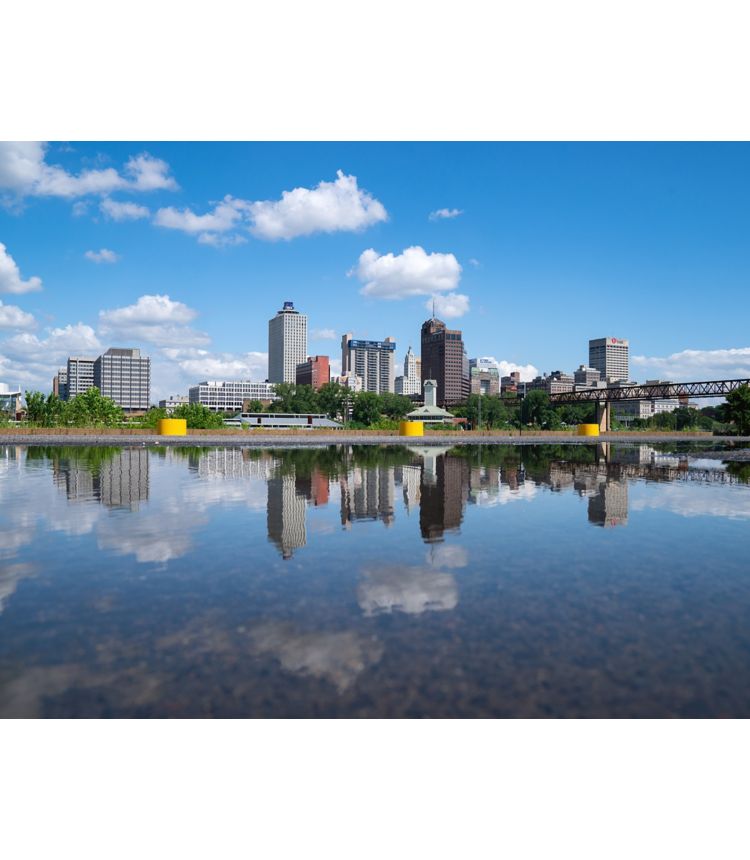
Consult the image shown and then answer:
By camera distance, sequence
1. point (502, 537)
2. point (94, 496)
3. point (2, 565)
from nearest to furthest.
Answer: point (2, 565) → point (502, 537) → point (94, 496)

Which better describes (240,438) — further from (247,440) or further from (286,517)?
(286,517)

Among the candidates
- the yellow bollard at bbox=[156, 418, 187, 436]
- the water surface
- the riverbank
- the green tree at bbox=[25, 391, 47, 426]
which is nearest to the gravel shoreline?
the riverbank

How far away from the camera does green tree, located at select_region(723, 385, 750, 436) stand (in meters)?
90.9

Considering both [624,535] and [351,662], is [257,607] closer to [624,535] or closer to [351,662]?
[351,662]

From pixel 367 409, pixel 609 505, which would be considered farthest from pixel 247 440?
pixel 367 409

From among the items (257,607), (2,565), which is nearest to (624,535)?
(257,607)

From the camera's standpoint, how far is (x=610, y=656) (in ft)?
24.8

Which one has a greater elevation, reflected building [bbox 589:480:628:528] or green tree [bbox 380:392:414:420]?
green tree [bbox 380:392:414:420]

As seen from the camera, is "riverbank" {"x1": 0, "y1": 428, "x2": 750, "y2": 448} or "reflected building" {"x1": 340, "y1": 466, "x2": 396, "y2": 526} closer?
"reflected building" {"x1": 340, "y1": 466, "x2": 396, "y2": 526}

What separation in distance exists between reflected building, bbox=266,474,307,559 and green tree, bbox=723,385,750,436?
89.8 meters

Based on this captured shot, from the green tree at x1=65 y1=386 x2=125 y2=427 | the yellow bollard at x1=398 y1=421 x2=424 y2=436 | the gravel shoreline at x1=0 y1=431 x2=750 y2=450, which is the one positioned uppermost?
the green tree at x1=65 y1=386 x2=125 y2=427

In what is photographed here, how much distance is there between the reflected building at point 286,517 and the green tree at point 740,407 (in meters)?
89.8

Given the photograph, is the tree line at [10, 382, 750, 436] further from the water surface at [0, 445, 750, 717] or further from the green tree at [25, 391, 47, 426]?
the water surface at [0, 445, 750, 717]

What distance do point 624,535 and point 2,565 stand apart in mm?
14558
